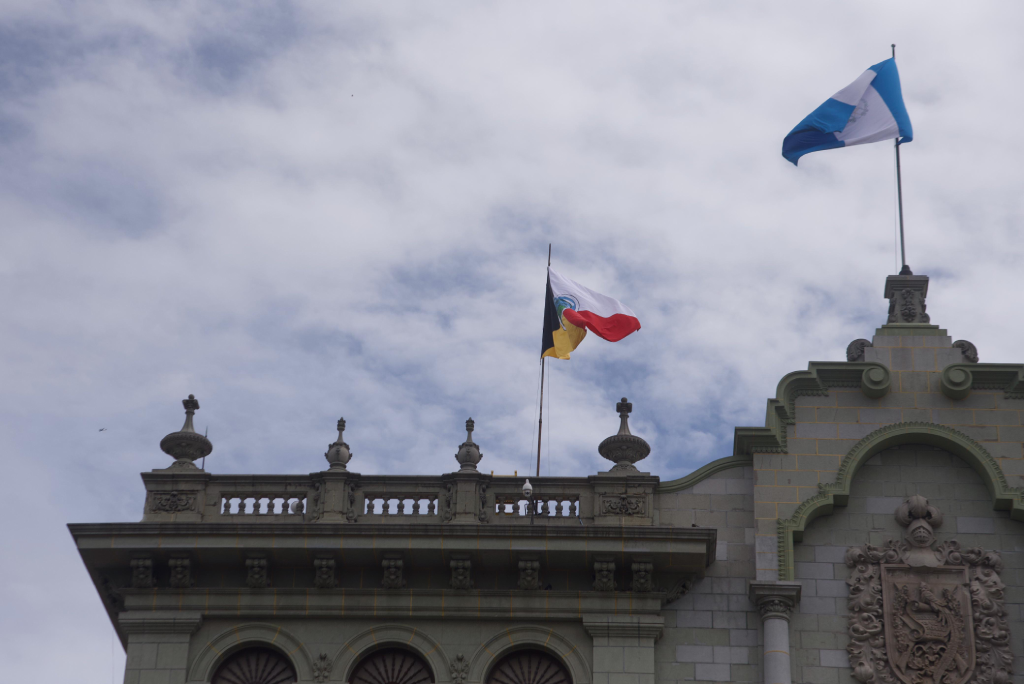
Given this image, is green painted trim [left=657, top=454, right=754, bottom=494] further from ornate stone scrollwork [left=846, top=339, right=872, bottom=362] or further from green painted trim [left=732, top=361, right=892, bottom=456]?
ornate stone scrollwork [left=846, top=339, right=872, bottom=362]

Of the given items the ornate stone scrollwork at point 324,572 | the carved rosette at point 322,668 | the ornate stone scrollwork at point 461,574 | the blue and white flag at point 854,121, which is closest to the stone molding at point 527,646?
the ornate stone scrollwork at point 461,574

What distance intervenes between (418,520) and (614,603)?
3890mm

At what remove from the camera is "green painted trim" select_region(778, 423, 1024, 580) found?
29658mm

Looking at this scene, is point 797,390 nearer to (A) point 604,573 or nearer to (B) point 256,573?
(A) point 604,573

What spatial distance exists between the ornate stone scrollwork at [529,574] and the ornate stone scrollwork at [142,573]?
21.8 feet

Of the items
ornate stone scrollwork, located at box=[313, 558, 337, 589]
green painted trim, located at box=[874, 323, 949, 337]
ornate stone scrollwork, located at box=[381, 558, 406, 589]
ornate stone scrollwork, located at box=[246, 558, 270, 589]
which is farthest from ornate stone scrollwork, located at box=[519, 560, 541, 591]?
green painted trim, located at box=[874, 323, 949, 337]

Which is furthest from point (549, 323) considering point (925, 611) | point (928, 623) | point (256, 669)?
point (928, 623)

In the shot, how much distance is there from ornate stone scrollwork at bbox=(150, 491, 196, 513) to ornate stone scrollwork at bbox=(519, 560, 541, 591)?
20.2 ft

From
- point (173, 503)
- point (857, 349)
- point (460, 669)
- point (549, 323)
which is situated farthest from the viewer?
point (549, 323)

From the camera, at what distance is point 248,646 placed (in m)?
29.4

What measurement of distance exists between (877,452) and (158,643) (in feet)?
44.5

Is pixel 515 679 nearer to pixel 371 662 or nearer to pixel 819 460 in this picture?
pixel 371 662

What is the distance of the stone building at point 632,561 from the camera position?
28.8 m

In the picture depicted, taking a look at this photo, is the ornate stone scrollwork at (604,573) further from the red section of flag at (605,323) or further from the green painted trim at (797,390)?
the red section of flag at (605,323)
